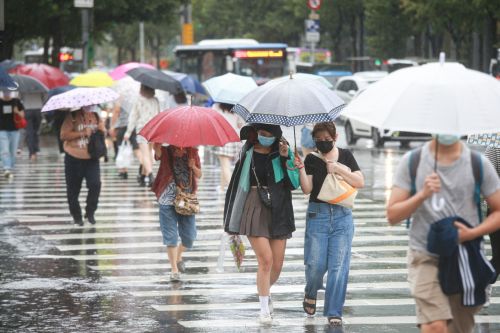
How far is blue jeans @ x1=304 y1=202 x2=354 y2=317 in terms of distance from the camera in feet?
32.0

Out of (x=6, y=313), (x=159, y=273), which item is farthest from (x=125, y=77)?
(x=6, y=313)

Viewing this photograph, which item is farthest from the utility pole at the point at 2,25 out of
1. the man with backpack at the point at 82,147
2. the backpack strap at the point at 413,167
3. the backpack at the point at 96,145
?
the backpack strap at the point at 413,167

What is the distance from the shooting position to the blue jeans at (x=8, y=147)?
24141mm

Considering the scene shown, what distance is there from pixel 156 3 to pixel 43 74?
14519 millimetres

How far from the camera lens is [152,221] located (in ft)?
56.3

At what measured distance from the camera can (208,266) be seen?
1312cm

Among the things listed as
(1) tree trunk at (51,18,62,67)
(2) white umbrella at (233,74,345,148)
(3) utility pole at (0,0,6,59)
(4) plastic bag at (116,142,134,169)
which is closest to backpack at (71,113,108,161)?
Result: (3) utility pole at (0,0,6,59)

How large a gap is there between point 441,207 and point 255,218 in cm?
311

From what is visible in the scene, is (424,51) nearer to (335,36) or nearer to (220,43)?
(335,36)

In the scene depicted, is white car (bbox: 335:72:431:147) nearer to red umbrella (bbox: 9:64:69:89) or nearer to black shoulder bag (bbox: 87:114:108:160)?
red umbrella (bbox: 9:64:69:89)

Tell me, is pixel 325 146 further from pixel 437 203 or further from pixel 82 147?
pixel 82 147

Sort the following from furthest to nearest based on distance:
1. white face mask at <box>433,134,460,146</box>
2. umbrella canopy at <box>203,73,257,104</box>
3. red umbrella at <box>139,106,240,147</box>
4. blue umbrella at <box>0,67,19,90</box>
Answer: umbrella canopy at <box>203,73,257,104</box> → blue umbrella at <box>0,67,19,90</box> → red umbrella at <box>139,106,240,147</box> → white face mask at <box>433,134,460,146</box>

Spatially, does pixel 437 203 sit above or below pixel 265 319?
above

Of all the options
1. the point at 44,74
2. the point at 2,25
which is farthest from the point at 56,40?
the point at 2,25
